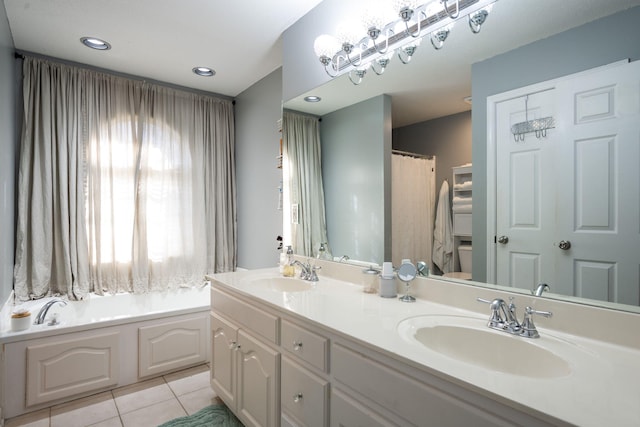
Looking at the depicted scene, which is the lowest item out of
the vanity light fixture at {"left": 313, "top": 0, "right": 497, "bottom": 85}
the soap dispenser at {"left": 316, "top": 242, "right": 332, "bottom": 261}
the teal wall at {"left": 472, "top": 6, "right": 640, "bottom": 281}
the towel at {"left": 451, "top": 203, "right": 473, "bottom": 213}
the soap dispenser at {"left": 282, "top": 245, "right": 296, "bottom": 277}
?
the soap dispenser at {"left": 282, "top": 245, "right": 296, "bottom": 277}

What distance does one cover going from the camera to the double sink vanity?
75cm

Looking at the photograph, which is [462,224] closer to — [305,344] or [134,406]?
[305,344]

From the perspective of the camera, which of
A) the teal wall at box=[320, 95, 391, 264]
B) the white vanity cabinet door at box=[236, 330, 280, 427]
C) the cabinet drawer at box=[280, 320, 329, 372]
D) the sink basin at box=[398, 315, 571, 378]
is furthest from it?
the teal wall at box=[320, 95, 391, 264]

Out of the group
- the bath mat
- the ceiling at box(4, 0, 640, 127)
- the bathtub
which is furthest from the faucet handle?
→ the bathtub

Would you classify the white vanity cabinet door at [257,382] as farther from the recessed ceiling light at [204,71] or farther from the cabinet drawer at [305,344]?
the recessed ceiling light at [204,71]

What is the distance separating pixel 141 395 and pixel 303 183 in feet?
5.99

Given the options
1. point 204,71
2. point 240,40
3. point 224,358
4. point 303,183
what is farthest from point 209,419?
point 204,71

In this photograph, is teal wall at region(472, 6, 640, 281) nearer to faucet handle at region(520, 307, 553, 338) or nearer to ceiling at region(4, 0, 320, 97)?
faucet handle at region(520, 307, 553, 338)

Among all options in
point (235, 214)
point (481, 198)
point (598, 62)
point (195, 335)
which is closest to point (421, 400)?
point (481, 198)

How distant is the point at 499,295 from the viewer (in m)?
1.28

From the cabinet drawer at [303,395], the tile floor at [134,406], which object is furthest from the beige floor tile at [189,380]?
the cabinet drawer at [303,395]

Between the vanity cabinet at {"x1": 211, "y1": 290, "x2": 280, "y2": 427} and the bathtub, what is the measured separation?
0.61m

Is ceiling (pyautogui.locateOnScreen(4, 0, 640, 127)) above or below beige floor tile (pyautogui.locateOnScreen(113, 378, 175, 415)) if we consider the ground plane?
above

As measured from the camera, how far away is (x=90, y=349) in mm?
2277
